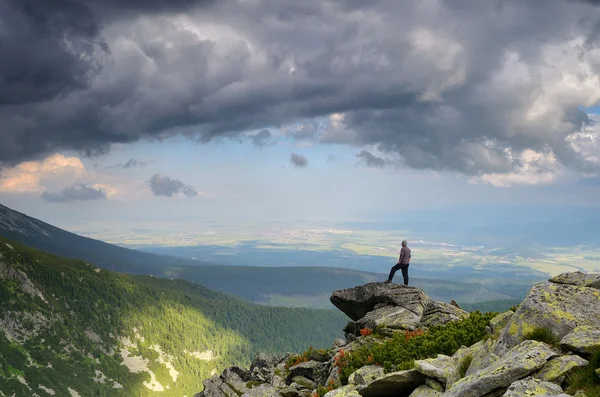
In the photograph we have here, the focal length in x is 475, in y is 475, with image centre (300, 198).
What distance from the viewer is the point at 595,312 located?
761 inches

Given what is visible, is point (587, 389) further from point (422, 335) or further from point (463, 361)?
point (422, 335)

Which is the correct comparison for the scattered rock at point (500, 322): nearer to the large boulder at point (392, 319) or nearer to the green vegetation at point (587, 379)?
the green vegetation at point (587, 379)

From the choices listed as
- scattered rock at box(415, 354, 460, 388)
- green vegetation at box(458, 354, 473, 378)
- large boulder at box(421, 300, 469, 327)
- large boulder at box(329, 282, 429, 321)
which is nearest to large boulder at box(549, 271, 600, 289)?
green vegetation at box(458, 354, 473, 378)

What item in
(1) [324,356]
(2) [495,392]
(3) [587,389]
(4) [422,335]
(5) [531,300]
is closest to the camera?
(3) [587,389]

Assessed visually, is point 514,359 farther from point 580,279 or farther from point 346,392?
point 580,279

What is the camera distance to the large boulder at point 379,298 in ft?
134

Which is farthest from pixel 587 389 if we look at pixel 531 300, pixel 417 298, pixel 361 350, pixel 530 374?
pixel 417 298

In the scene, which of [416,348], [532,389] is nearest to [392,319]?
[416,348]

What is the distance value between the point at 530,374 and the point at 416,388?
220 inches

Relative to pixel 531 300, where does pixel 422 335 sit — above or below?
below

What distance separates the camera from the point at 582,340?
1588 cm

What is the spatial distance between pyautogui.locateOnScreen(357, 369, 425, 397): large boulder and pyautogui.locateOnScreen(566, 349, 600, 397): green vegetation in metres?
6.74

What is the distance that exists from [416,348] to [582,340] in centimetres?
1131

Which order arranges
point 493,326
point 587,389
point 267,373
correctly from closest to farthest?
point 587,389
point 493,326
point 267,373
